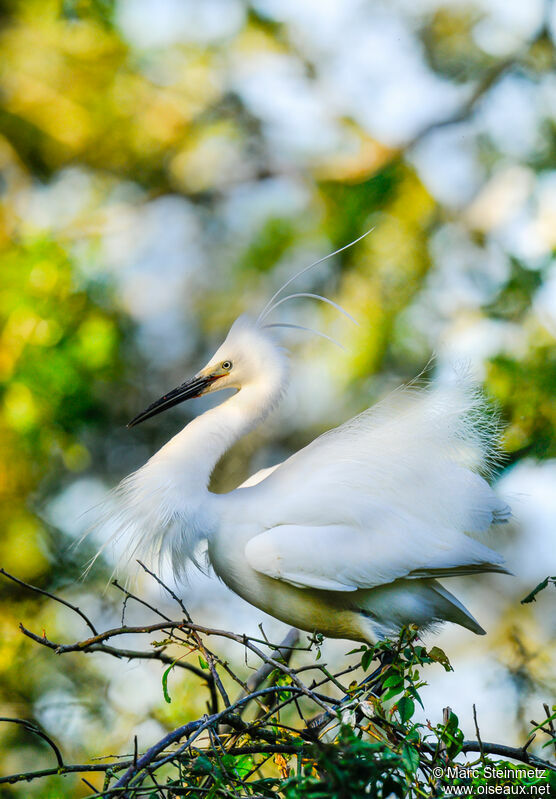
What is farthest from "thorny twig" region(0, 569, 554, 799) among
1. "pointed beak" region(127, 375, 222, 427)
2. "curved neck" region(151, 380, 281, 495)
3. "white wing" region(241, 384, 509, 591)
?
"pointed beak" region(127, 375, 222, 427)

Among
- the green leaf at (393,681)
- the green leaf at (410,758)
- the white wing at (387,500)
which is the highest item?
the white wing at (387,500)

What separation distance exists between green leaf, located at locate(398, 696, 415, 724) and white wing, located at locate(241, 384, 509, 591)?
0.33 m

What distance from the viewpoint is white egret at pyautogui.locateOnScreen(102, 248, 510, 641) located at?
1349 mm

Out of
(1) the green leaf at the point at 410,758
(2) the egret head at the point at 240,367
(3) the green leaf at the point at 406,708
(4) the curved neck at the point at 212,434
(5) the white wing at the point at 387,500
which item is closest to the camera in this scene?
(1) the green leaf at the point at 410,758

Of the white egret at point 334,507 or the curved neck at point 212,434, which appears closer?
the white egret at point 334,507

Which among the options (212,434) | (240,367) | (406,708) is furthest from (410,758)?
(240,367)

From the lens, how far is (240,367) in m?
1.72

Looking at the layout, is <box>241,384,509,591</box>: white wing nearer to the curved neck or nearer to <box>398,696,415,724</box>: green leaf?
the curved neck

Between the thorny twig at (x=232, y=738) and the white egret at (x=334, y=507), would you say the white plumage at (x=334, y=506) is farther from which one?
the thorny twig at (x=232, y=738)

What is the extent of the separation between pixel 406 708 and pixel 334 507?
484mm

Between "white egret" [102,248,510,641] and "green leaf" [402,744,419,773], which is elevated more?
"white egret" [102,248,510,641]

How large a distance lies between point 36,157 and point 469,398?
221 centimetres

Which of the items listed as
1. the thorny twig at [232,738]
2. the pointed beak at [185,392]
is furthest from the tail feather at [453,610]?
the pointed beak at [185,392]

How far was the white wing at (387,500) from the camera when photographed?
134 cm
